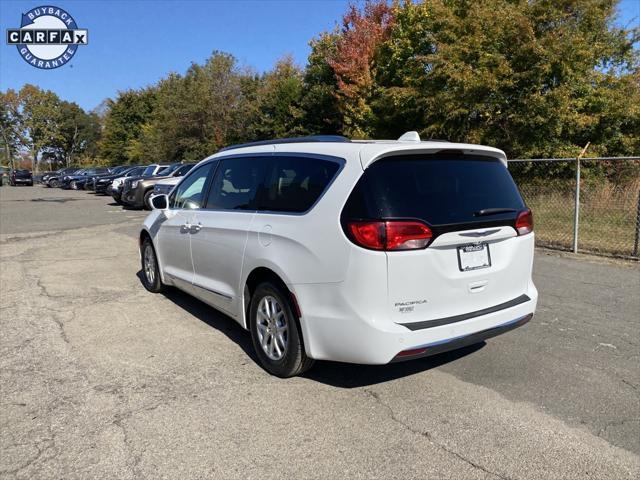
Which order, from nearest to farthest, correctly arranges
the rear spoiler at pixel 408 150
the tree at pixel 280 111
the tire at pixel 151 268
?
the rear spoiler at pixel 408 150, the tire at pixel 151 268, the tree at pixel 280 111

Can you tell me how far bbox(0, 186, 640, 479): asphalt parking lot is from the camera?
290 cm

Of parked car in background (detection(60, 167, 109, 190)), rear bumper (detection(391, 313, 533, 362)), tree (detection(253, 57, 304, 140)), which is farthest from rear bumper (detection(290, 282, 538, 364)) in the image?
parked car in background (detection(60, 167, 109, 190))

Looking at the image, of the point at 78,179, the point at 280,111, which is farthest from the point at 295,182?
the point at 78,179

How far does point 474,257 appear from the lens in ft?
11.8

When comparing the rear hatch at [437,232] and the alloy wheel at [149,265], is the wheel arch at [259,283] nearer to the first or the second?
the rear hatch at [437,232]

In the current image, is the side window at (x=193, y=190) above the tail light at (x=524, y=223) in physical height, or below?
above

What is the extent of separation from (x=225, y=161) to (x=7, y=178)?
69.8 m

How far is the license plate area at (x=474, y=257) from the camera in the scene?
3.52m

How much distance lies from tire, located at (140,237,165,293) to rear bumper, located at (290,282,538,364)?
11.3 ft

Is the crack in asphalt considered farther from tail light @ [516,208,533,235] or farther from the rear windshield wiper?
tail light @ [516,208,533,235]

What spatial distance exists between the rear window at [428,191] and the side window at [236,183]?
1.33 m

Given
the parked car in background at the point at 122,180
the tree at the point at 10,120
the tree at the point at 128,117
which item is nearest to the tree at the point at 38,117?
the tree at the point at 10,120

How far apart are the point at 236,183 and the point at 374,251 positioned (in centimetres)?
198

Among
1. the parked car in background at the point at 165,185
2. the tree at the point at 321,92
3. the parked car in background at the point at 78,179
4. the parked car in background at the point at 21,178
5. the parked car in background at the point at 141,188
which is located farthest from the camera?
the parked car in background at the point at 21,178
